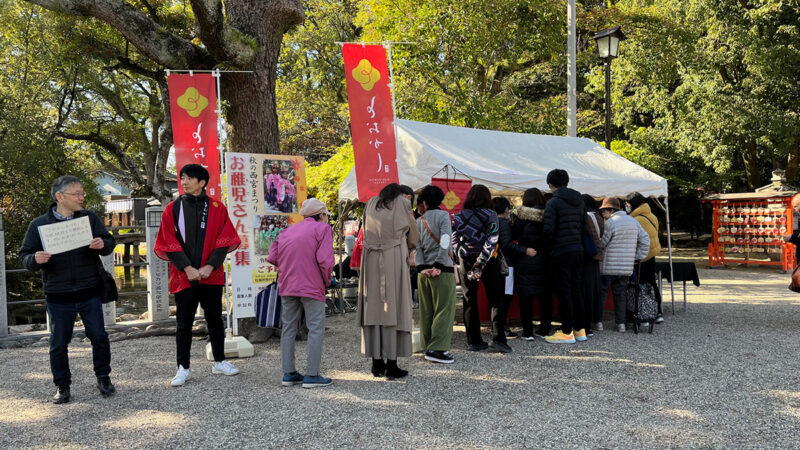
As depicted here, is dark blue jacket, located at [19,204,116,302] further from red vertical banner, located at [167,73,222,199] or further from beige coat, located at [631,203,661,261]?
beige coat, located at [631,203,661,261]

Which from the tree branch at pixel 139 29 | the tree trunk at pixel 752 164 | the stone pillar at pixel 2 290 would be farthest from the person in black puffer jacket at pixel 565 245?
the tree trunk at pixel 752 164

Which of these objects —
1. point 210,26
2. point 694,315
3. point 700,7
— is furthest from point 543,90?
point 210,26

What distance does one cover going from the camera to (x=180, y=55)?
651cm

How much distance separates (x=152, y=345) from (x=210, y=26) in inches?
142

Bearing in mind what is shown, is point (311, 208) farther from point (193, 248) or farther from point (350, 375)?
point (350, 375)

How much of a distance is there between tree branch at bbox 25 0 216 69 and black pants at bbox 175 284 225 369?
3078mm

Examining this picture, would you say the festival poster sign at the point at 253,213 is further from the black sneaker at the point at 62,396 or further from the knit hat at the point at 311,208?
the black sneaker at the point at 62,396

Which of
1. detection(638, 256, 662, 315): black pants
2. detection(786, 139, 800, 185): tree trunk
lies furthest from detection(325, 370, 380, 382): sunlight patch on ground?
detection(786, 139, 800, 185): tree trunk

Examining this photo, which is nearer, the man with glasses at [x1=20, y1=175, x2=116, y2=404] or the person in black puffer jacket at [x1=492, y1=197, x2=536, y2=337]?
the man with glasses at [x1=20, y1=175, x2=116, y2=404]

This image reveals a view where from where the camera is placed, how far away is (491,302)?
5.80m

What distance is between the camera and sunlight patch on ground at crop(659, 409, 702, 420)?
386 centimetres

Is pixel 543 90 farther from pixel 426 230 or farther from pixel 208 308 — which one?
pixel 208 308

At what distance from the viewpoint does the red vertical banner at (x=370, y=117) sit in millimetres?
6043

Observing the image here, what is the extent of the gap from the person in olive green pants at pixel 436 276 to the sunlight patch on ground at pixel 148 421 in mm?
2253
